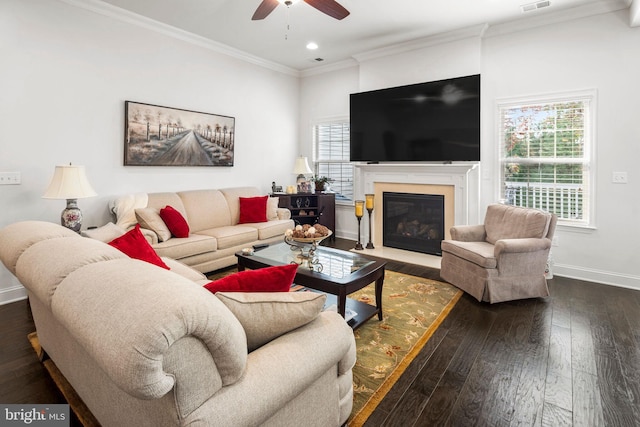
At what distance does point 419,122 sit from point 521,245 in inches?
90.6

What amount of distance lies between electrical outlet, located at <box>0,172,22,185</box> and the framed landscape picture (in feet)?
3.34

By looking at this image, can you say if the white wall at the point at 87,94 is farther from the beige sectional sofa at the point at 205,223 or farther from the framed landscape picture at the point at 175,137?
the beige sectional sofa at the point at 205,223

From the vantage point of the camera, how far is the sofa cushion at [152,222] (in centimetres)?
370

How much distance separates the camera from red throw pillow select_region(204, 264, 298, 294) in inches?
56.7

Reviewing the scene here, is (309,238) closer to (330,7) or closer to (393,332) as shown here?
(393,332)

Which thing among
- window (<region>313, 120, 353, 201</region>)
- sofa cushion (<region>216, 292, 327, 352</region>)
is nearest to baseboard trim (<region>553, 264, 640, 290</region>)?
window (<region>313, 120, 353, 201</region>)

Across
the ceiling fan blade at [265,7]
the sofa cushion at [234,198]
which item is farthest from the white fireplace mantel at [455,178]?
the ceiling fan blade at [265,7]

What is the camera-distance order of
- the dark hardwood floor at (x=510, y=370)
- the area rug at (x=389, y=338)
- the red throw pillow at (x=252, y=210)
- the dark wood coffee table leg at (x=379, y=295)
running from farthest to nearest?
the red throw pillow at (x=252, y=210) < the dark wood coffee table leg at (x=379, y=295) < the area rug at (x=389, y=338) < the dark hardwood floor at (x=510, y=370)

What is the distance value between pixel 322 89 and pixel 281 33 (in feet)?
5.54

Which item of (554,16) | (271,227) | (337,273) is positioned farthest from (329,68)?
(337,273)

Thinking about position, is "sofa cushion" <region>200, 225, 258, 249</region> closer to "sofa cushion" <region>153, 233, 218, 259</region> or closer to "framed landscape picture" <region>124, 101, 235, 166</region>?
"sofa cushion" <region>153, 233, 218, 259</region>

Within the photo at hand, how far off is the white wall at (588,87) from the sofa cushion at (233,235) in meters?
3.10

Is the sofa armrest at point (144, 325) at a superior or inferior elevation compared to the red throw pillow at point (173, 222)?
inferior

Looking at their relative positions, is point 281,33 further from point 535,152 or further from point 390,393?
point 390,393
